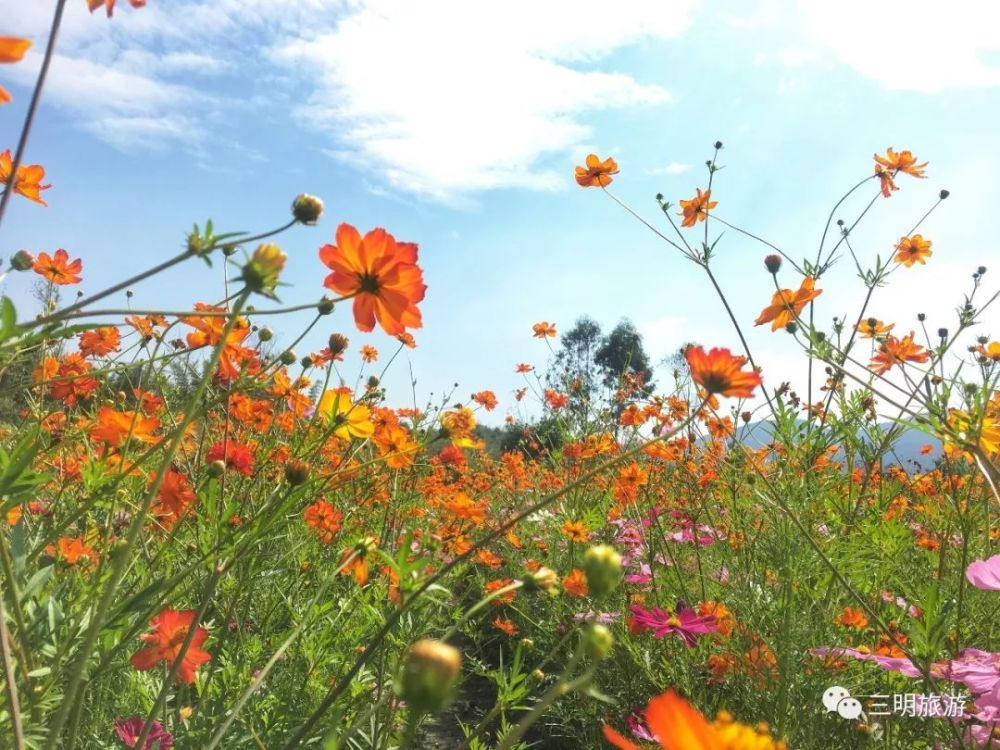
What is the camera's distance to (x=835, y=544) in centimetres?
152

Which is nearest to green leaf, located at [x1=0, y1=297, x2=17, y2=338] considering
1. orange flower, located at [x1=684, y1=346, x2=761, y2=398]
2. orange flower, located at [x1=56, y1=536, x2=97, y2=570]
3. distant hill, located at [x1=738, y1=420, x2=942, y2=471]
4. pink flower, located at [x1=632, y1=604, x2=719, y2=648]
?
orange flower, located at [x1=684, y1=346, x2=761, y2=398]

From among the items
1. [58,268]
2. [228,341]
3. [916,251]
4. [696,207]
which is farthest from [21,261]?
[916,251]

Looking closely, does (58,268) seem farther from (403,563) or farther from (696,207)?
(696,207)

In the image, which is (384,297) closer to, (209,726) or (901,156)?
(209,726)

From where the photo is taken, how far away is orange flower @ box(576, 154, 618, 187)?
2.56 m

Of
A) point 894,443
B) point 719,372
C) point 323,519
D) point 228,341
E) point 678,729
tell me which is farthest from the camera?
point 894,443

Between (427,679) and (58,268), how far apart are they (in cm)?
171

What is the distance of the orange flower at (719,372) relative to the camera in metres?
0.84

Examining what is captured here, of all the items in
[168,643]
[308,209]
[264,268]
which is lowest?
[168,643]

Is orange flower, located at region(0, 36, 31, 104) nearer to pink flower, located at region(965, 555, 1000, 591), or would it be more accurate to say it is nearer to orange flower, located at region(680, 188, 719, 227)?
pink flower, located at region(965, 555, 1000, 591)

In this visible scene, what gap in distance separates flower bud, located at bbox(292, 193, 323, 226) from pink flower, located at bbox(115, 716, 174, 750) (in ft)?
2.41

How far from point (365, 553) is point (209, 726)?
69 centimetres

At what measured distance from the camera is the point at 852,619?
156cm

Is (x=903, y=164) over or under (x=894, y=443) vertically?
over
